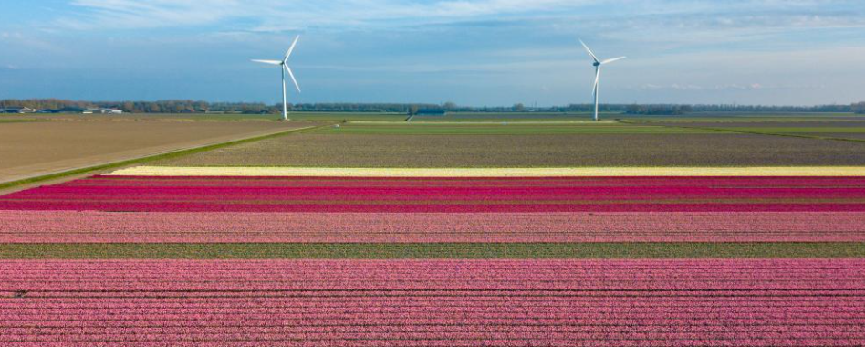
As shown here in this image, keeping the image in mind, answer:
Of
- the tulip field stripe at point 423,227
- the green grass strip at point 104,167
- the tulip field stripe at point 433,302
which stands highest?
the green grass strip at point 104,167

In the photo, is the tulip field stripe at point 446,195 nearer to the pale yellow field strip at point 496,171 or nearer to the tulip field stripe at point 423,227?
the tulip field stripe at point 423,227

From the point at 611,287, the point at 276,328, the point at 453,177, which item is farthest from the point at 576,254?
the point at 453,177

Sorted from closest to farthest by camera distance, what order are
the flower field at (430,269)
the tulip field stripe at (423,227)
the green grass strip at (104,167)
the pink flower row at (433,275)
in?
the flower field at (430,269) < the pink flower row at (433,275) < the tulip field stripe at (423,227) < the green grass strip at (104,167)

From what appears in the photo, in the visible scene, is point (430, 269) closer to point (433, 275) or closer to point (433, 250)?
point (433, 275)

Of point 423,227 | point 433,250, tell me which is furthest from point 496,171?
point 433,250

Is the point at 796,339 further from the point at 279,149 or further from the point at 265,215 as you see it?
the point at 279,149

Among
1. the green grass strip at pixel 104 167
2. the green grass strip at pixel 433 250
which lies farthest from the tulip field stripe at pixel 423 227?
the green grass strip at pixel 104 167

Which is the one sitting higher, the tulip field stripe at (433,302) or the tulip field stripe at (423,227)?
the tulip field stripe at (423,227)
